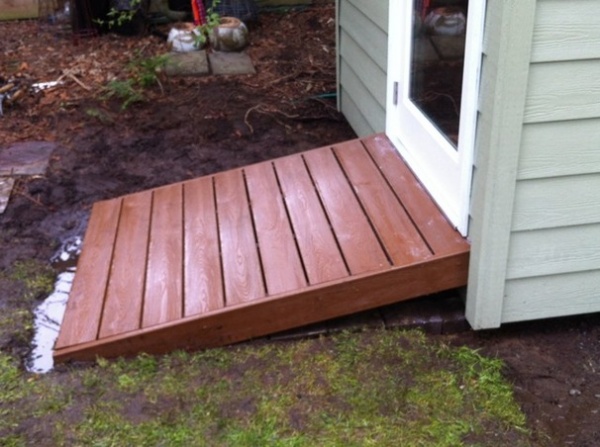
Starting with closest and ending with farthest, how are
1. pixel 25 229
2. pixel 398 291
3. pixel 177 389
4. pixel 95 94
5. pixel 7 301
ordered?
pixel 177 389, pixel 398 291, pixel 7 301, pixel 25 229, pixel 95 94

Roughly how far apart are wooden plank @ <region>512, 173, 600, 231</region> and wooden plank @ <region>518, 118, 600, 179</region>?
0.04m

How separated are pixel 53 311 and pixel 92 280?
0.27 m

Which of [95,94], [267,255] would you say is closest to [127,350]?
[267,255]

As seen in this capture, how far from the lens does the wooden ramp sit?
8.60 ft

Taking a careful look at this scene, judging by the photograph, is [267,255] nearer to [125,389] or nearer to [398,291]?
[398,291]

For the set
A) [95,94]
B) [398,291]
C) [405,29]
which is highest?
[405,29]

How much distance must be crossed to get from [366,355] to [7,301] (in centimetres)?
164

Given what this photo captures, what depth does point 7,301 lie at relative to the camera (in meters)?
3.13

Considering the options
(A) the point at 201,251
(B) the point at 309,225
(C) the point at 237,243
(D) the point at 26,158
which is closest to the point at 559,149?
(B) the point at 309,225

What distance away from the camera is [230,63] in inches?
255

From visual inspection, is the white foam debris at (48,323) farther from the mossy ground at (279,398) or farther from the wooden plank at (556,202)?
the wooden plank at (556,202)

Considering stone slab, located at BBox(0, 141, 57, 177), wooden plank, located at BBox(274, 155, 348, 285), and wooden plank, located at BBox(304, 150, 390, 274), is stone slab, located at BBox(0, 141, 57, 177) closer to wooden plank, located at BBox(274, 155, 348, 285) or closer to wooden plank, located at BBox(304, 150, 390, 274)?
wooden plank, located at BBox(274, 155, 348, 285)

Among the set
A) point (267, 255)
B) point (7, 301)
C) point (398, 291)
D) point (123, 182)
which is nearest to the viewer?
point (398, 291)

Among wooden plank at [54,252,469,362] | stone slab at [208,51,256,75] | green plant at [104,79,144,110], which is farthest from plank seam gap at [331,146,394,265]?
stone slab at [208,51,256,75]
